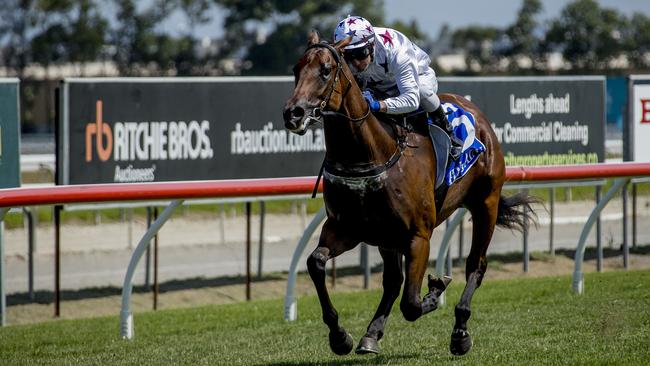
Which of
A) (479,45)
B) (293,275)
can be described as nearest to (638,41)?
(479,45)

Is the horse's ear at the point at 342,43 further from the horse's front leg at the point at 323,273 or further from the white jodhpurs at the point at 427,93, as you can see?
the horse's front leg at the point at 323,273

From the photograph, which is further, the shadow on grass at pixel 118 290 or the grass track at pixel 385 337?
the shadow on grass at pixel 118 290

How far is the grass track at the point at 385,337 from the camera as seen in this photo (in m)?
6.54

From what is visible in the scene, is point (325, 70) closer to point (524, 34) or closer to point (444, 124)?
point (444, 124)

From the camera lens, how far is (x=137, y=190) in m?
7.38

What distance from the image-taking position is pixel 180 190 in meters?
7.54

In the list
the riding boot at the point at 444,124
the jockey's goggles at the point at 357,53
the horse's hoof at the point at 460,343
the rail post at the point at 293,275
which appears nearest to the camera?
the jockey's goggles at the point at 357,53

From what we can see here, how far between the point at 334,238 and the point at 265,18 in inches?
1229

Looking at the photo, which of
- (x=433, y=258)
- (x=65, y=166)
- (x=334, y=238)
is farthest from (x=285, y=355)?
(x=433, y=258)

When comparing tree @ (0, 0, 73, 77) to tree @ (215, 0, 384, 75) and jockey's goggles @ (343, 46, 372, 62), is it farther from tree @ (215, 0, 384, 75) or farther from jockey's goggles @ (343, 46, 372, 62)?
jockey's goggles @ (343, 46, 372, 62)

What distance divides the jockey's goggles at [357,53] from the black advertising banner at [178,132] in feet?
17.9

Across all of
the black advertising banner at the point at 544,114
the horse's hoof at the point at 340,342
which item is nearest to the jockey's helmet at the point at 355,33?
the horse's hoof at the point at 340,342

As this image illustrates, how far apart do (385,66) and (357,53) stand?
0.24 metres

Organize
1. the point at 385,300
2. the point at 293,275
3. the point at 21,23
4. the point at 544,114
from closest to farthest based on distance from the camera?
the point at 385,300, the point at 293,275, the point at 544,114, the point at 21,23
